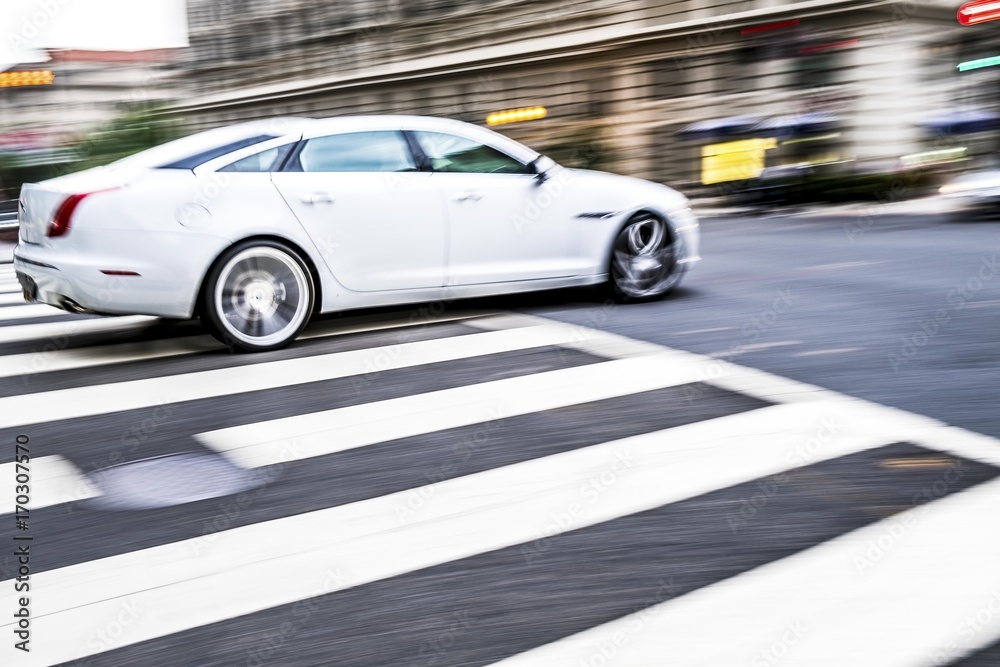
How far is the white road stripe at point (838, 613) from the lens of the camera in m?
2.81

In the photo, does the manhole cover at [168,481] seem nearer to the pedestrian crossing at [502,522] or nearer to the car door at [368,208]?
the pedestrian crossing at [502,522]

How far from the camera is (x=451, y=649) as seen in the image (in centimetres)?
288

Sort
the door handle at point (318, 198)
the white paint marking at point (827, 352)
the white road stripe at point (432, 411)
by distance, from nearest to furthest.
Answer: the white road stripe at point (432, 411) → the white paint marking at point (827, 352) → the door handle at point (318, 198)

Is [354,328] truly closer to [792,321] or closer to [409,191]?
[409,191]

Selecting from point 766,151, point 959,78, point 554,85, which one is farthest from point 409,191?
point 554,85

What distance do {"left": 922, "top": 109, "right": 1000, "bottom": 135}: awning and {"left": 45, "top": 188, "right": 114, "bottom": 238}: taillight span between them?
22643 millimetres

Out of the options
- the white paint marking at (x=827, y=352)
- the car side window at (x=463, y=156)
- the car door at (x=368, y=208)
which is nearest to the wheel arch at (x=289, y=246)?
the car door at (x=368, y=208)

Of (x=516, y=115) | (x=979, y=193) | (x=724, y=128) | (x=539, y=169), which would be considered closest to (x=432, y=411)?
(x=539, y=169)

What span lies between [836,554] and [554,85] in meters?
30.8

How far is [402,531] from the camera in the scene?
12.2 feet

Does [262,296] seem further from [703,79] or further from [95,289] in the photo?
[703,79]

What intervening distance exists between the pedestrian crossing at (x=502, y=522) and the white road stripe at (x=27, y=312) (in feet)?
11.2

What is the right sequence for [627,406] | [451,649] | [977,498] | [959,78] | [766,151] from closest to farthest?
[451,649] < [977,498] < [627,406] < [766,151] < [959,78]

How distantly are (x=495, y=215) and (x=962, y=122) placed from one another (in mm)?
20811
